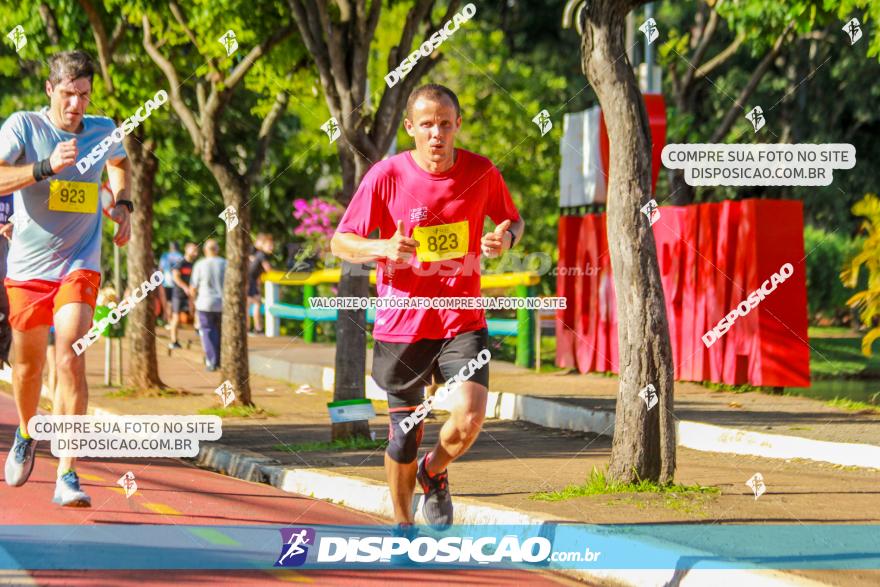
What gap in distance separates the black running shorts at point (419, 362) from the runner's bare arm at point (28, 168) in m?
1.88

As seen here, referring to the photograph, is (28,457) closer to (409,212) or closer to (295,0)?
(409,212)

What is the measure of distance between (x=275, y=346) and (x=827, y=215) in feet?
60.9

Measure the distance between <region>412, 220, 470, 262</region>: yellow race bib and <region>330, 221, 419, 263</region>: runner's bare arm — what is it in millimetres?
122

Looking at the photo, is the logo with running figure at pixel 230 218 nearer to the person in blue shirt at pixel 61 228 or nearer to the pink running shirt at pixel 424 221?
the person in blue shirt at pixel 61 228

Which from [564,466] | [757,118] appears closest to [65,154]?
[564,466]

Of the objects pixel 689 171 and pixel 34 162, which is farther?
pixel 689 171

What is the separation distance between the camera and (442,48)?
16.0 m

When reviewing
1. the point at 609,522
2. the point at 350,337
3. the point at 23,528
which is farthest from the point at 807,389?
the point at 23,528

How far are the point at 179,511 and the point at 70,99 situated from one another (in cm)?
245

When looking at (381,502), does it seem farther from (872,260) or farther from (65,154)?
(872,260)

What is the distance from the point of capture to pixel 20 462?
29.2ft

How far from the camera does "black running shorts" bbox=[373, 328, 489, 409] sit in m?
7.60

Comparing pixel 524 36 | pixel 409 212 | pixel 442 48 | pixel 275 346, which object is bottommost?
pixel 275 346

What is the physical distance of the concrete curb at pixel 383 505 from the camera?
6711mm
